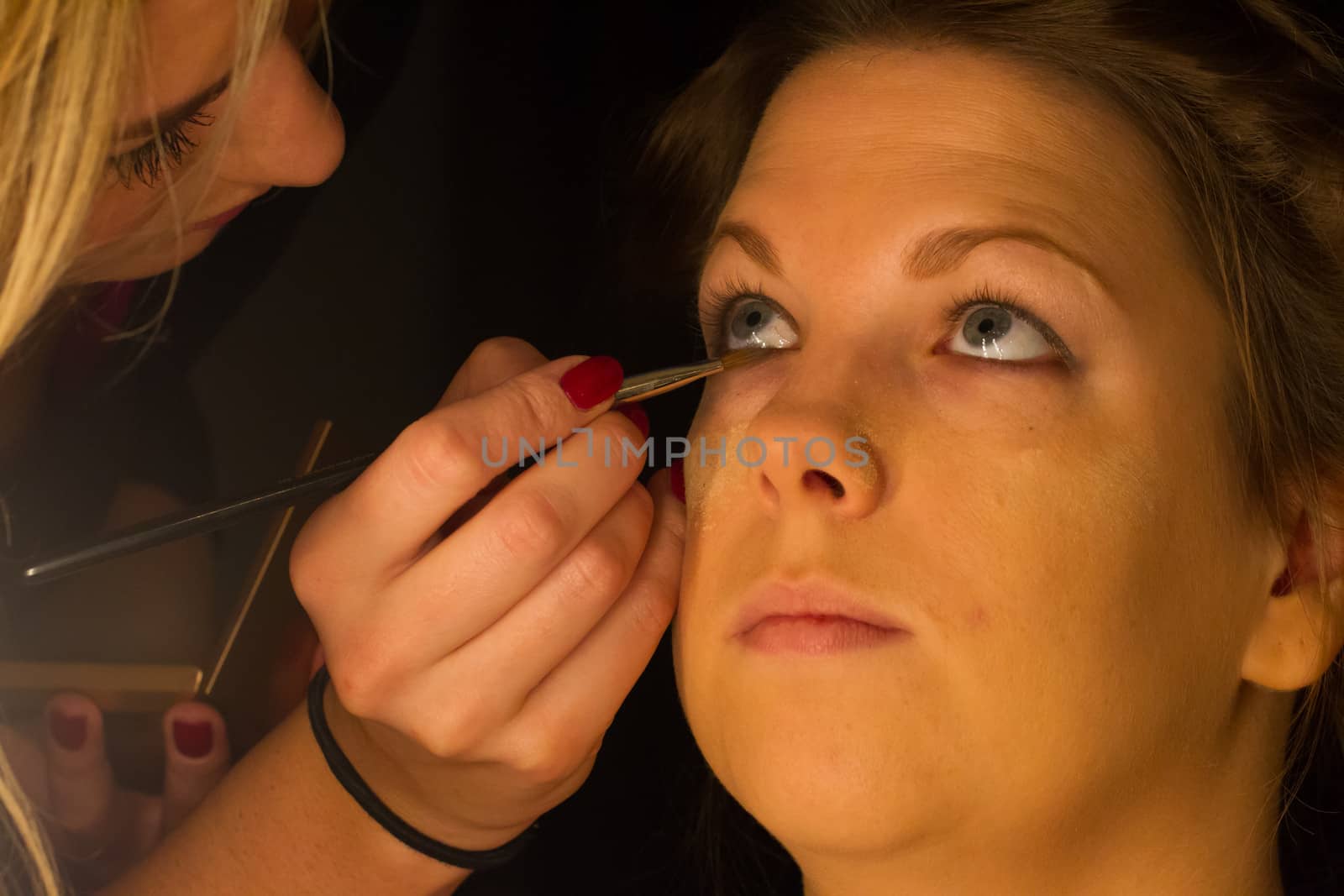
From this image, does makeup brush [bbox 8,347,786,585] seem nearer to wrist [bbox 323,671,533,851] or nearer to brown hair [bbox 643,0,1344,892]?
wrist [bbox 323,671,533,851]

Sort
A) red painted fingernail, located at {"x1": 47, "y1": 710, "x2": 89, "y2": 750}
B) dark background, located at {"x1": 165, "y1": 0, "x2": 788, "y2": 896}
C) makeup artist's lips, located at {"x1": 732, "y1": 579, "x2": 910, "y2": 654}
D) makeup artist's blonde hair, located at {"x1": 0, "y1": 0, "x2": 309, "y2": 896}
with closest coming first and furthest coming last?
makeup artist's blonde hair, located at {"x1": 0, "y1": 0, "x2": 309, "y2": 896}
makeup artist's lips, located at {"x1": 732, "y1": 579, "x2": 910, "y2": 654}
red painted fingernail, located at {"x1": 47, "y1": 710, "x2": 89, "y2": 750}
dark background, located at {"x1": 165, "y1": 0, "x2": 788, "y2": 896}

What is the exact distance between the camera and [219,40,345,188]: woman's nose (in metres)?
1.19

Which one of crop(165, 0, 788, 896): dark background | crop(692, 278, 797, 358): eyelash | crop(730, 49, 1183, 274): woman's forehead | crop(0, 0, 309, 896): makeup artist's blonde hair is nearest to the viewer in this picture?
crop(0, 0, 309, 896): makeup artist's blonde hair

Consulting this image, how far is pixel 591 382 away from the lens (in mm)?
1139

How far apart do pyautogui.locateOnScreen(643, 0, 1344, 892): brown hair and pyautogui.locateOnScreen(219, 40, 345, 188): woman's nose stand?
541 millimetres

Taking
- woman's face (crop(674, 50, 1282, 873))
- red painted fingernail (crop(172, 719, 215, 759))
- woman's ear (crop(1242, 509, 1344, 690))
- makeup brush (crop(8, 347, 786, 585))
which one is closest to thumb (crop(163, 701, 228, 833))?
red painted fingernail (crop(172, 719, 215, 759))

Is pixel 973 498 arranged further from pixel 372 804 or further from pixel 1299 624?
pixel 372 804

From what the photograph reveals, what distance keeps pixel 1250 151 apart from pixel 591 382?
669 millimetres

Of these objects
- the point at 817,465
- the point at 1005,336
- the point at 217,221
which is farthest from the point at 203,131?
Result: the point at 1005,336

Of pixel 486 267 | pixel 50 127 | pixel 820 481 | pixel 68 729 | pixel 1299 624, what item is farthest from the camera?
pixel 486 267

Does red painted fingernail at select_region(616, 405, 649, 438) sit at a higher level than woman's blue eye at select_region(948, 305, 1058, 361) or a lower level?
lower

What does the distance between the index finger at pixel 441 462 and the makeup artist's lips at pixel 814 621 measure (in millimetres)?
240

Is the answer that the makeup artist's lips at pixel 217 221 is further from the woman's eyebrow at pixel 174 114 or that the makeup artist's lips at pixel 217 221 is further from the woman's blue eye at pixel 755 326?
the woman's blue eye at pixel 755 326

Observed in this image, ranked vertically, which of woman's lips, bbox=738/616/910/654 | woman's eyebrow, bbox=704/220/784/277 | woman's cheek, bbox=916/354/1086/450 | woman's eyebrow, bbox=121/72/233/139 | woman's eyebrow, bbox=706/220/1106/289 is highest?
woman's eyebrow, bbox=121/72/233/139
